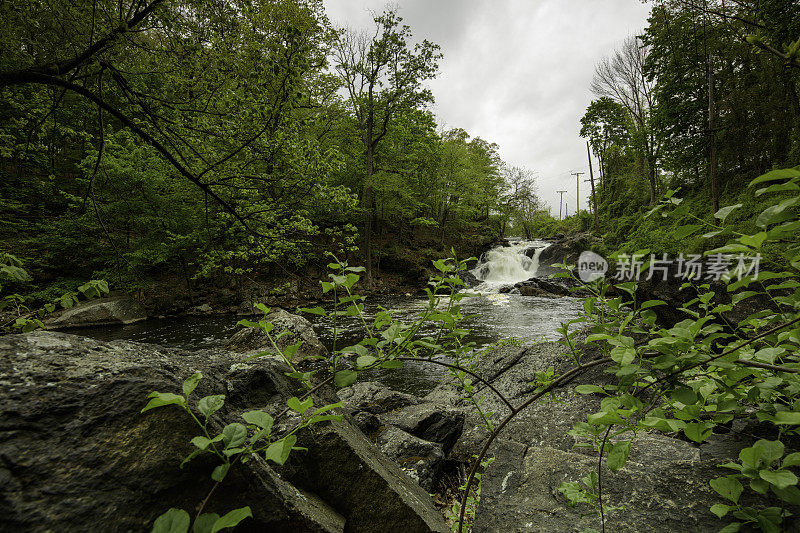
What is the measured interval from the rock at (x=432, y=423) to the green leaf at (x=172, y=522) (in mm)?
3053

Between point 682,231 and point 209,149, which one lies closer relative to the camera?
point 682,231

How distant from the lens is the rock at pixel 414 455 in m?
2.83

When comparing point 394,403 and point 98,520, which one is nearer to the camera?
point 98,520

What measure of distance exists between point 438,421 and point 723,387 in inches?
118

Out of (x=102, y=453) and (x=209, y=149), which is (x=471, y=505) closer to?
(x=102, y=453)

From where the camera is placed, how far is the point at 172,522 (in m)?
0.72

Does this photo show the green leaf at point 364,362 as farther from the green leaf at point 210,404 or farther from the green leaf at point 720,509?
the green leaf at point 720,509

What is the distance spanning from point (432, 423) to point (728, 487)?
288 cm

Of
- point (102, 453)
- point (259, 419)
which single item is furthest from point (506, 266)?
point (102, 453)

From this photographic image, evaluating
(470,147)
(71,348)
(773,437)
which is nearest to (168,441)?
(71,348)

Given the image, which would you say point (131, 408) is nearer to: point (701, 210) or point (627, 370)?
point (627, 370)

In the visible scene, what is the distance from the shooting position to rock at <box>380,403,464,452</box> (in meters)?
3.46

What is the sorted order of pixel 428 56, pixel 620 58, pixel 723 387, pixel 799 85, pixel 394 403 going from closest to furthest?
1. pixel 723 387
2. pixel 394 403
3. pixel 799 85
4. pixel 428 56
5. pixel 620 58

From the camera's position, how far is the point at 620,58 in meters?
20.1
